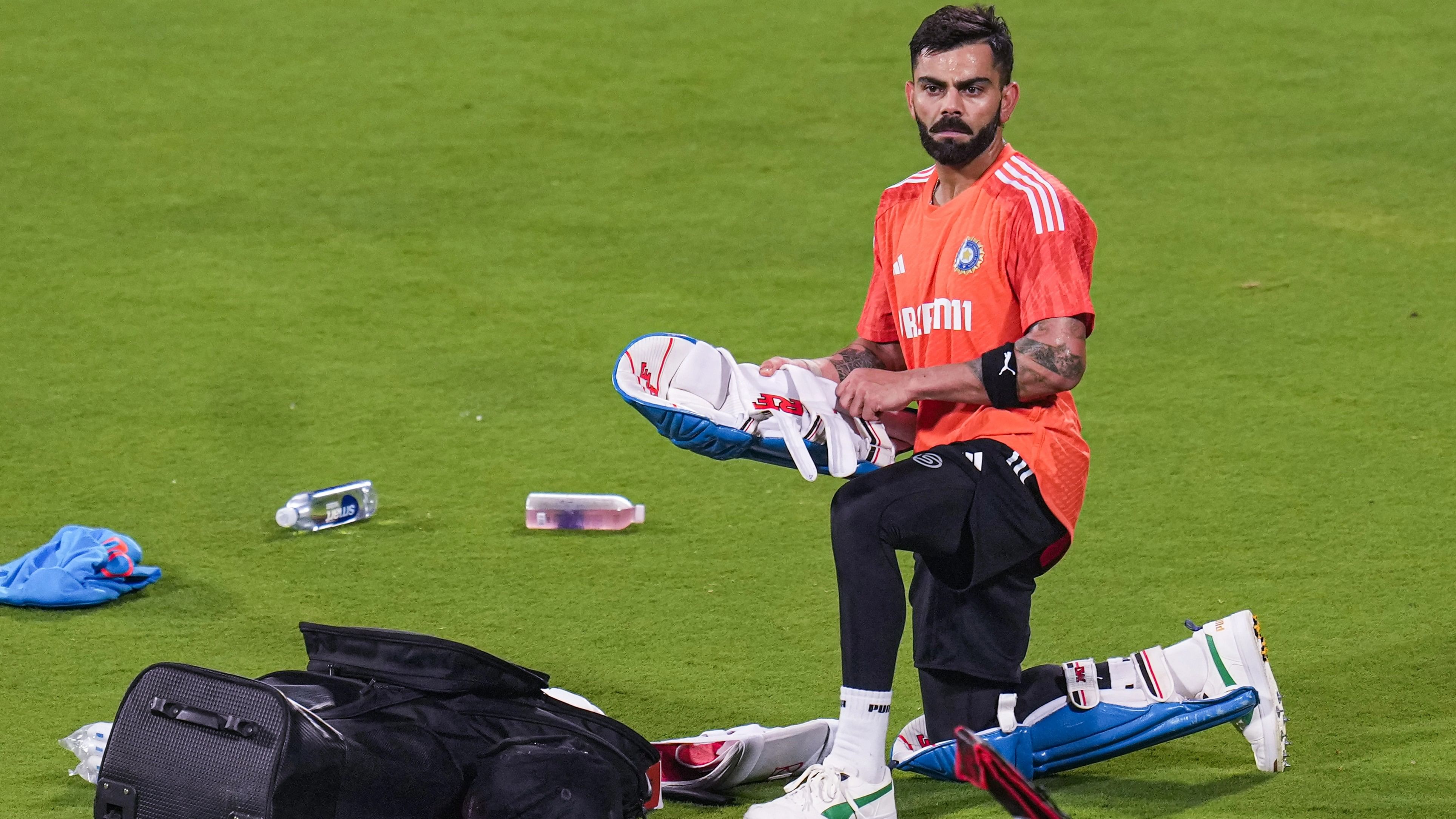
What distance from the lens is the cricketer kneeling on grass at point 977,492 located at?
10.4 feet

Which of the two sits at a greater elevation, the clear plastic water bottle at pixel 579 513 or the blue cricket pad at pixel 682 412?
the blue cricket pad at pixel 682 412

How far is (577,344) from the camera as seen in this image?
6.55 m

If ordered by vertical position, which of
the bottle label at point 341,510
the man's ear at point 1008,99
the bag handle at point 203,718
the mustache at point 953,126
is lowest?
the bottle label at point 341,510

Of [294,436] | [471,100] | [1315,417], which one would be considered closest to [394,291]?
[294,436]

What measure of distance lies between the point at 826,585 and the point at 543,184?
403 centimetres

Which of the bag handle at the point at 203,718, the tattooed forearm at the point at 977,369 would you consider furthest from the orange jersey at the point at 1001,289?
the bag handle at the point at 203,718

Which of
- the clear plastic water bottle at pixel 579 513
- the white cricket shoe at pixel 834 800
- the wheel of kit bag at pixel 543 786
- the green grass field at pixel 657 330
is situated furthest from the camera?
the clear plastic water bottle at pixel 579 513

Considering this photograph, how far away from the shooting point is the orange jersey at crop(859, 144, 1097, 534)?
3301 mm

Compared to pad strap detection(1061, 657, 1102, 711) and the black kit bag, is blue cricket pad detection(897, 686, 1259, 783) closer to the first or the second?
pad strap detection(1061, 657, 1102, 711)

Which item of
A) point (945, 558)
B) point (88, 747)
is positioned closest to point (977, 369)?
point (945, 558)

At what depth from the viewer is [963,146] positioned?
3447mm

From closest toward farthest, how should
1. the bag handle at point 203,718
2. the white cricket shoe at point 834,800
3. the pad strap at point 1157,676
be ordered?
the bag handle at point 203,718 → the white cricket shoe at point 834,800 → the pad strap at point 1157,676

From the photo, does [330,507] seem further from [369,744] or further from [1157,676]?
[1157,676]

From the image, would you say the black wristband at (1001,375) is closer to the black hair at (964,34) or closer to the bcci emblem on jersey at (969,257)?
the bcci emblem on jersey at (969,257)
